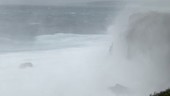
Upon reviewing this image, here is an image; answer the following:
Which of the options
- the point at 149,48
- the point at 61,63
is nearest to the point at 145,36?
the point at 149,48

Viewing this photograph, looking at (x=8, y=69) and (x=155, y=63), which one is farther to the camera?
(x=8, y=69)

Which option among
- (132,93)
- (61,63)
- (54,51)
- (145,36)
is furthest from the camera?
(54,51)

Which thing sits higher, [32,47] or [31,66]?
[32,47]

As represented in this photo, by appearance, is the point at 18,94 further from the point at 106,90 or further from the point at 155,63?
the point at 155,63

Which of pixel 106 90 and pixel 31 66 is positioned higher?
pixel 31 66

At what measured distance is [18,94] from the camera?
27.6 m

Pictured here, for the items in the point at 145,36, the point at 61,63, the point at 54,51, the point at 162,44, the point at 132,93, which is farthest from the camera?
the point at 54,51

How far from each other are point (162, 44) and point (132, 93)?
552 cm

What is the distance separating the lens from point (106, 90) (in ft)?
91.0

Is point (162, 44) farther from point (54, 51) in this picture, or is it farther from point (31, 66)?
point (54, 51)

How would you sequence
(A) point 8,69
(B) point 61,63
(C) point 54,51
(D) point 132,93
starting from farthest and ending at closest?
1. (C) point 54,51
2. (B) point 61,63
3. (A) point 8,69
4. (D) point 132,93

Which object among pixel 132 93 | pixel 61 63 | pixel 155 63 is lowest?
pixel 132 93

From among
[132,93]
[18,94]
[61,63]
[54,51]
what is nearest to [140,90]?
[132,93]

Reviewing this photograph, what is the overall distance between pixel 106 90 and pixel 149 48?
230 inches
